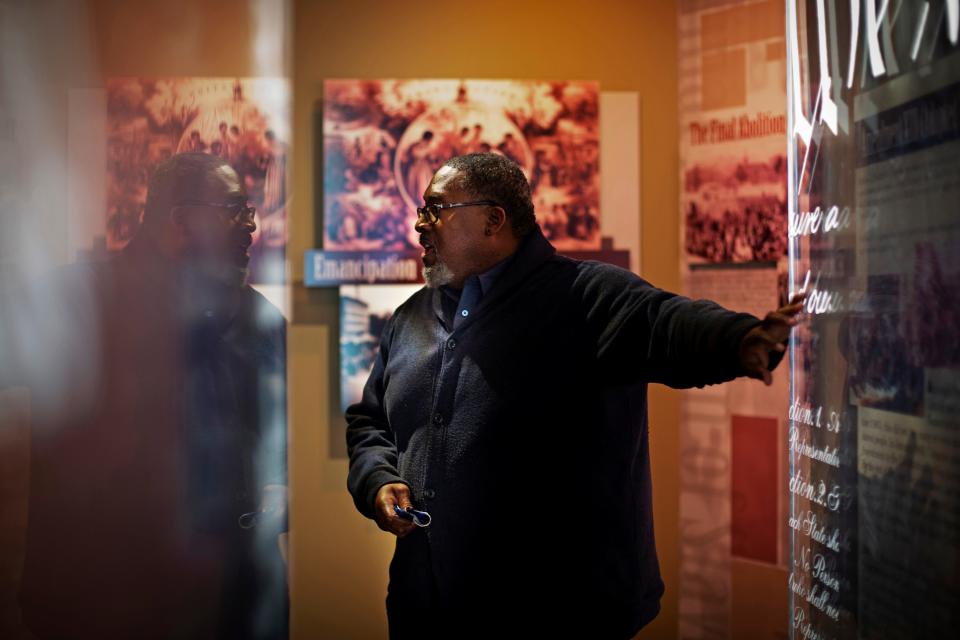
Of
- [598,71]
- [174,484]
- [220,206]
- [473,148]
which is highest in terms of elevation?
[598,71]

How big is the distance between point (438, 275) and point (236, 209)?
1.62ft

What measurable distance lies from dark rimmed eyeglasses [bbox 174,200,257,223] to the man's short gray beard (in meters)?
0.44

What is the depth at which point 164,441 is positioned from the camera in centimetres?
153

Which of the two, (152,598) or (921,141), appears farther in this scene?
(152,598)

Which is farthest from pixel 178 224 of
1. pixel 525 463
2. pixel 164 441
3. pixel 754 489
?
pixel 754 489

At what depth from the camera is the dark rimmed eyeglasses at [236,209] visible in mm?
1591

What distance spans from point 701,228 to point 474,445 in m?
1.44

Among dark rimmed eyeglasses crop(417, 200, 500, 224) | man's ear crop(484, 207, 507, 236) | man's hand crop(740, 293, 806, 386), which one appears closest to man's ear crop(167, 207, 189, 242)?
dark rimmed eyeglasses crop(417, 200, 500, 224)

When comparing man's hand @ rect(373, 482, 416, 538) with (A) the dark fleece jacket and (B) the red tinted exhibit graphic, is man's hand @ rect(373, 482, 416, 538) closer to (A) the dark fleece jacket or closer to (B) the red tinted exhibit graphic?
(A) the dark fleece jacket

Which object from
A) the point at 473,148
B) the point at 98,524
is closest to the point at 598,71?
the point at 473,148

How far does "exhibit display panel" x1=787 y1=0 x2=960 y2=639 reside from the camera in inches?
47.3

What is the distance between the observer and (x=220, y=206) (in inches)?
62.9

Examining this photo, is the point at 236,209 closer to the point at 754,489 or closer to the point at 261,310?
the point at 261,310

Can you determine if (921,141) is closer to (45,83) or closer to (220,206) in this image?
(220,206)
